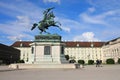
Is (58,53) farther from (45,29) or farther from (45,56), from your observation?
(45,29)

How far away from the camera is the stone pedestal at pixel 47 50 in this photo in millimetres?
40250

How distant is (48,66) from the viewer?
38.7m

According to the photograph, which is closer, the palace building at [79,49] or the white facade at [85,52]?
the palace building at [79,49]

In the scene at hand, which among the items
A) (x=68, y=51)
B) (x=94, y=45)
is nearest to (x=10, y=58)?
(x=68, y=51)

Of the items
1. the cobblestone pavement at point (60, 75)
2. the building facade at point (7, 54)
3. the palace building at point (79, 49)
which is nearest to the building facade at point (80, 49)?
the palace building at point (79, 49)

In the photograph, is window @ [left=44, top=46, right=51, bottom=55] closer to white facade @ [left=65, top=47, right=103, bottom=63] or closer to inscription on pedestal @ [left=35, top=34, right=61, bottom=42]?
inscription on pedestal @ [left=35, top=34, right=61, bottom=42]

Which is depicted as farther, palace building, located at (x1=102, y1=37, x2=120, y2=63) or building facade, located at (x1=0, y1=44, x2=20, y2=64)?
palace building, located at (x1=102, y1=37, x2=120, y2=63)

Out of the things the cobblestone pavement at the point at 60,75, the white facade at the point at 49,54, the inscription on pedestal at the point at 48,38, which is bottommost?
the cobblestone pavement at the point at 60,75

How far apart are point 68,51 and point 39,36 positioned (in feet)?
398

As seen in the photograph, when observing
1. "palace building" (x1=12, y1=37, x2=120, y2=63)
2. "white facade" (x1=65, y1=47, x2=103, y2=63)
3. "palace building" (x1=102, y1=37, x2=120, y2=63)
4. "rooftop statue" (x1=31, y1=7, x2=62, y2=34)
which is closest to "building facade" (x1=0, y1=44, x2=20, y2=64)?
"palace building" (x1=12, y1=37, x2=120, y2=63)

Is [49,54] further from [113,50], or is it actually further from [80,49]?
[80,49]

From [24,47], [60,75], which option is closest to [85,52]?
[24,47]

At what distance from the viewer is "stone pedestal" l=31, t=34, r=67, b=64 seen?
132 ft

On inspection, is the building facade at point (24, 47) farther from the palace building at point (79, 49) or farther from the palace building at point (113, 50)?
the palace building at point (113, 50)
